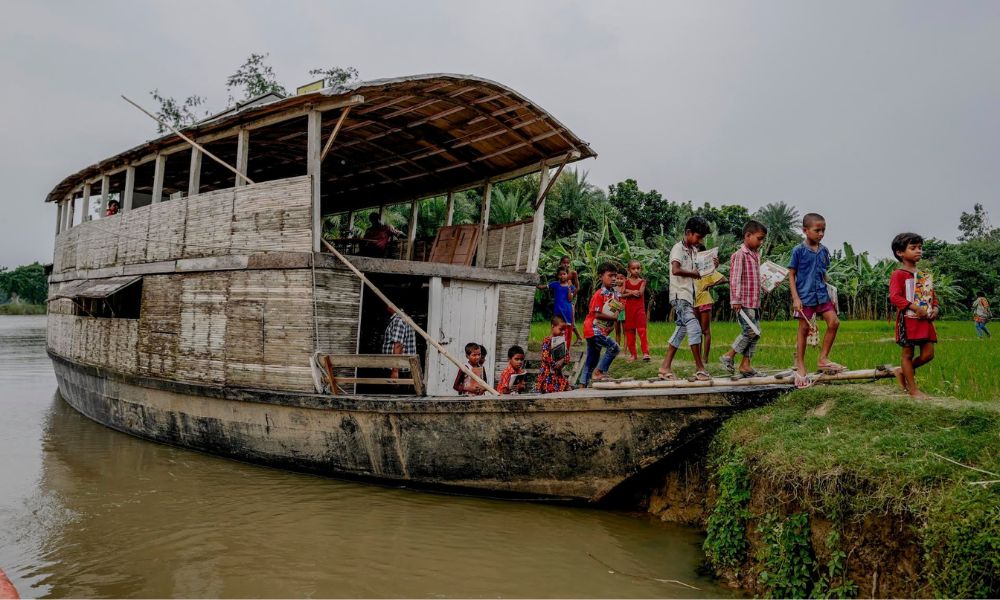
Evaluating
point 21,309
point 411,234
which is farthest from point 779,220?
point 21,309

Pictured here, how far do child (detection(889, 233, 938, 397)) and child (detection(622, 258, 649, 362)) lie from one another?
384 cm

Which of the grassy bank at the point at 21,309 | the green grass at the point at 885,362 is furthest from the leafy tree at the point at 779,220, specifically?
the grassy bank at the point at 21,309

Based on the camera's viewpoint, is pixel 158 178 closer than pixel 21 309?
Yes

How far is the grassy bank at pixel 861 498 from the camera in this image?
9.71 ft

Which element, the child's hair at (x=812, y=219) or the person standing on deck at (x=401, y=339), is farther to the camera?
the person standing on deck at (x=401, y=339)

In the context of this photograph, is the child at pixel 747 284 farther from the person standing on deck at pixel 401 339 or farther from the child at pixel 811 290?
the person standing on deck at pixel 401 339

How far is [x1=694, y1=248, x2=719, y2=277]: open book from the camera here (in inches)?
237

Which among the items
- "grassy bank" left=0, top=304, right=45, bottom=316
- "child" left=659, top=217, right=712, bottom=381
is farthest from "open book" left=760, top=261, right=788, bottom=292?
"grassy bank" left=0, top=304, right=45, bottom=316

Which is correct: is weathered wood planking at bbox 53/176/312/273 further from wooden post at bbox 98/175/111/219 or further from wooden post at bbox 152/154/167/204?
wooden post at bbox 98/175/111/219

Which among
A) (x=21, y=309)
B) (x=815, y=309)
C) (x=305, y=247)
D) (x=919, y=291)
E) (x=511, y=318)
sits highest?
(x=305, y=247)

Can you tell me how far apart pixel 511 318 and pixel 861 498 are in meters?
5.47

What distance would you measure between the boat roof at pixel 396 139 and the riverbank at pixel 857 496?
14.9 feet

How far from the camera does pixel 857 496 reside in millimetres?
3355

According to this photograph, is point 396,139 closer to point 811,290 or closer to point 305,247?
point 305,247
